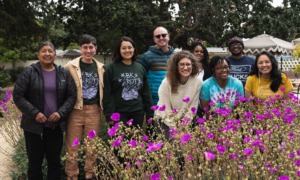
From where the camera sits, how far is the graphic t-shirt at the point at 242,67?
448 cm

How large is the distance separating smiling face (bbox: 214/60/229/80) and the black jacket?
1636 millimetres

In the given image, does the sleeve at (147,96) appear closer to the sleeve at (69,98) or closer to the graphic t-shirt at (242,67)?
the sleeve at (69,98)

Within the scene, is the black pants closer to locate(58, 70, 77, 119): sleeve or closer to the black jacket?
the black jacket

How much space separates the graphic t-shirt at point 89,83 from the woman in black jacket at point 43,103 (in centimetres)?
17

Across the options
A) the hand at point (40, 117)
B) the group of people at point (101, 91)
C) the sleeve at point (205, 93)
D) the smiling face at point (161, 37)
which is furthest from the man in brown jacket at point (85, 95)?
the sleeve at point (205, 93)

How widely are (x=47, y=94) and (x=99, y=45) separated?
12197mm

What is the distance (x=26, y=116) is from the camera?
374 centimetres

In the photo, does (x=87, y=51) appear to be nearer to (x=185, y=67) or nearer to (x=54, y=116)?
(x=54, y=116)

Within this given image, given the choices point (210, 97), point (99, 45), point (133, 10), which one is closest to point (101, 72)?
point (210, 97)

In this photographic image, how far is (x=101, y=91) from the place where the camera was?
4.13m

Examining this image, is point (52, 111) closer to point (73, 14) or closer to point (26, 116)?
point (26, 116)

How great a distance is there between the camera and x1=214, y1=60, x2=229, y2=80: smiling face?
3.78 metres

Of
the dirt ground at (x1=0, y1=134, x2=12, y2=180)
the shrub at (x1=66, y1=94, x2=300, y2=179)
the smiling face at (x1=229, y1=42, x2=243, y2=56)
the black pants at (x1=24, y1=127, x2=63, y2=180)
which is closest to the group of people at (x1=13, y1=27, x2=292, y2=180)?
the black pants at (x1=24, y1=127, x2=63, y2=180)

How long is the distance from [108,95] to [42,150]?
0.95 meters
